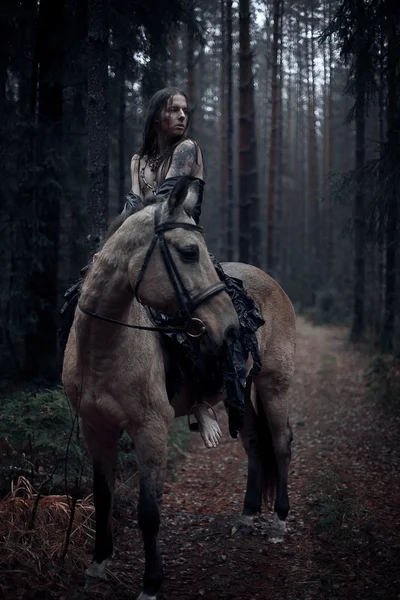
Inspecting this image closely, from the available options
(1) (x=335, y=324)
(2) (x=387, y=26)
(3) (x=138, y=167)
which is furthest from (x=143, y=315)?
(1) (x=335, y=324)

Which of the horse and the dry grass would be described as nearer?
the horse

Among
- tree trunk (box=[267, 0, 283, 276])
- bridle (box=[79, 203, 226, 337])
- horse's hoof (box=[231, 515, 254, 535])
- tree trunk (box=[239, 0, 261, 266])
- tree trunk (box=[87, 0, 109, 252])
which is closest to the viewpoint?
bridle (box=[79, 203, 226, 337])

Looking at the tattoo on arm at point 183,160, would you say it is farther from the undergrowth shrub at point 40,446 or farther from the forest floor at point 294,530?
the forest floor at point 294,530

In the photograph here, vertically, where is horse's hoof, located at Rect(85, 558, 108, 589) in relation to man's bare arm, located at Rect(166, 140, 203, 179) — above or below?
below

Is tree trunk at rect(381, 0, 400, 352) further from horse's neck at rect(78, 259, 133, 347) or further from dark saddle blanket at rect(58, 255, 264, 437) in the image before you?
horse's neck at rect(78, 259, 133, 347)

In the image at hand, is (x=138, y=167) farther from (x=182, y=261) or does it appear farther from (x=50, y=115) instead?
(x=50, y=115)

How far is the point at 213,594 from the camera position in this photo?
402 cm

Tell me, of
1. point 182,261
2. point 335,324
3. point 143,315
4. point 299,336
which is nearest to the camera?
point 182,261

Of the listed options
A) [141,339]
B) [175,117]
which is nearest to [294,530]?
[141,339]

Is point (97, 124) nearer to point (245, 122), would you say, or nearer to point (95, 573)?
point (95, 573)

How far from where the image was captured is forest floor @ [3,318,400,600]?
13.3ft

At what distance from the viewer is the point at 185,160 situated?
152 inches

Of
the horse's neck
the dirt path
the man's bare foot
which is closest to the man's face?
the horse's neck

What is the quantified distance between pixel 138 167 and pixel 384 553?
12.7 feet
